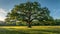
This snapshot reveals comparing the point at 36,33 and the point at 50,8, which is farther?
the point at 50,8

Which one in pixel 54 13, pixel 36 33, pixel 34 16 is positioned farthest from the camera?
pixel 34 16

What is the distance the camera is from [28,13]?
8.97 metres

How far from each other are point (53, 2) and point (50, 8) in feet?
1.05

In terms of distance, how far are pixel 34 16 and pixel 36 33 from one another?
186cm

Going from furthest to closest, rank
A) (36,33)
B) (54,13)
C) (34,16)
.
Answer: (34,16) < (54,13) < (36,33)

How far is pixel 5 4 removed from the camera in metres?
8.45


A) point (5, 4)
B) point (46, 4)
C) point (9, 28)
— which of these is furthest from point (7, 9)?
point (46, 4)

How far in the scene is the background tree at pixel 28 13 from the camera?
348 inches

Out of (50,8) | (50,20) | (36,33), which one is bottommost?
(36,33)

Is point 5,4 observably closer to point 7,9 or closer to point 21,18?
point 7,9

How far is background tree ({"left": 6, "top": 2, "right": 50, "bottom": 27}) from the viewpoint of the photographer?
8.84m

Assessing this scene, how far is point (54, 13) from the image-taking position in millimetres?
8328

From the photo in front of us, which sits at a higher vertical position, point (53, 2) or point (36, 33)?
point (53, 2)

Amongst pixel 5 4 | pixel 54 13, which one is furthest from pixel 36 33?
pixel 5 4
